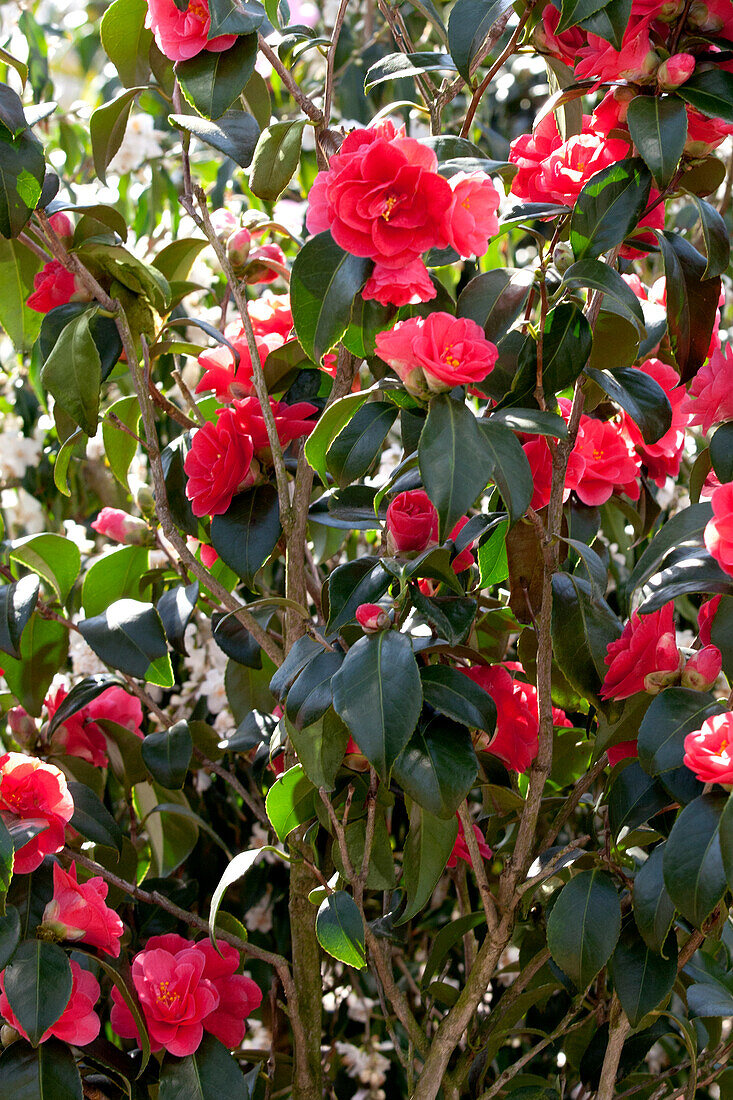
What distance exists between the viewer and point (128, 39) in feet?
3.11

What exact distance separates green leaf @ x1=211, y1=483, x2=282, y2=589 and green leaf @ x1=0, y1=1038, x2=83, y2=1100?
0.41m

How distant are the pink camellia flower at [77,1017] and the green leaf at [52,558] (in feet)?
1.40

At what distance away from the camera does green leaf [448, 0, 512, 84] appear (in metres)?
0.78

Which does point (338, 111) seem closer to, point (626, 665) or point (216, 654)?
point (216, 654)

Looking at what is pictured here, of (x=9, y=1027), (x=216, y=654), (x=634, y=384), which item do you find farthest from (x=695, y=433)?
(x=9, y=1027)

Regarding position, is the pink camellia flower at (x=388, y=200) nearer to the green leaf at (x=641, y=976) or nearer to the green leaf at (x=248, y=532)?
the green leaf at (x=248, y=532)

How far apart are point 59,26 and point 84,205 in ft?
5.30

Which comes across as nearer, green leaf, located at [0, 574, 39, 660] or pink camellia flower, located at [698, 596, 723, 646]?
pink camellia flower, located at [698, 596, 723, 646]

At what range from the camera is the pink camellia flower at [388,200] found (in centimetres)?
67

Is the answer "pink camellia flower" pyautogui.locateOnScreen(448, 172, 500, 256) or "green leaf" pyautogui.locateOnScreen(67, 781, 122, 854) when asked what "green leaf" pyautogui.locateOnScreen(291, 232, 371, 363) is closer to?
"pink camellia flower" pyautogui.locateOnScreen(448, 172, 500, 256)

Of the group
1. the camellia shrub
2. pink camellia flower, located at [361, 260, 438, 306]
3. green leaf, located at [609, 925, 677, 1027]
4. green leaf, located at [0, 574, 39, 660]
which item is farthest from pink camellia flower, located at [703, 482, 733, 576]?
green leaf, located at [0, 574, 39, 660]

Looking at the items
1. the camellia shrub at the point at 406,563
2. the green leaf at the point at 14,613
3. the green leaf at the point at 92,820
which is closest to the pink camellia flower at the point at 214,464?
the camellia shrub at the point at 406,563

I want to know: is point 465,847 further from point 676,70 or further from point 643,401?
point 676,70

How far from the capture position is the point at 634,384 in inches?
31.5
